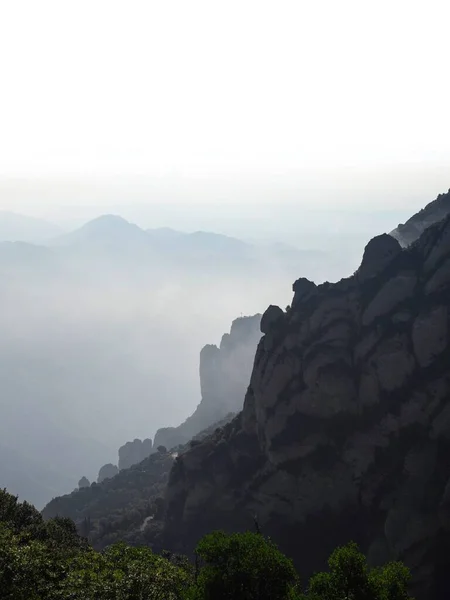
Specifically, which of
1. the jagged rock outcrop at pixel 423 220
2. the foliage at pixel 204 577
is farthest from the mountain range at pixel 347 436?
the foliage at pixel 204 577

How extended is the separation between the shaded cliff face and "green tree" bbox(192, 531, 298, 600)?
3133cm

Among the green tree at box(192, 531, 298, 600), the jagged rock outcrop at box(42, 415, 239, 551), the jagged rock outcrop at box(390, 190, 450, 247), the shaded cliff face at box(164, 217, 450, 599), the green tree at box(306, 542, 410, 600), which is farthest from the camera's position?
the jagged rock outcrop at box(390, 190, 450, 247)

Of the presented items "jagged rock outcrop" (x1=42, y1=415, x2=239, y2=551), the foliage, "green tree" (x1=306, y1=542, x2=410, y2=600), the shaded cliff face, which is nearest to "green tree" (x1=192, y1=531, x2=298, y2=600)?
the foliage

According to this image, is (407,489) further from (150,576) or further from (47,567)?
(47,567)

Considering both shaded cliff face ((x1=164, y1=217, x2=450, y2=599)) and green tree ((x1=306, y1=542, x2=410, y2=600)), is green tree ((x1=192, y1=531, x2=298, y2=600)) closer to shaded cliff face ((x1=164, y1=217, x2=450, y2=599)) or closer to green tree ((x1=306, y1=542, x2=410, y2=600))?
green tree ((x1=306, y1=542, x2=410, y2=600))

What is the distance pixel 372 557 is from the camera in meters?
63.3

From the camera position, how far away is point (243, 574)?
35.9 meters

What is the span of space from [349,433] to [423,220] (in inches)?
2392

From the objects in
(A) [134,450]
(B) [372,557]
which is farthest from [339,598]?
(A) [134,450]

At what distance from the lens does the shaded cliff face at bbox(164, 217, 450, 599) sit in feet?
210

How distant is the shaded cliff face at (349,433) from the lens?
210 ft

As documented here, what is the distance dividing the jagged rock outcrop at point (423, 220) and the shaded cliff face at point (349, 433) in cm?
2740

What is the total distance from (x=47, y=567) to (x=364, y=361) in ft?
173

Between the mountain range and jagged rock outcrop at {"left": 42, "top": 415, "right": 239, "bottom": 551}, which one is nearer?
the mountain range
